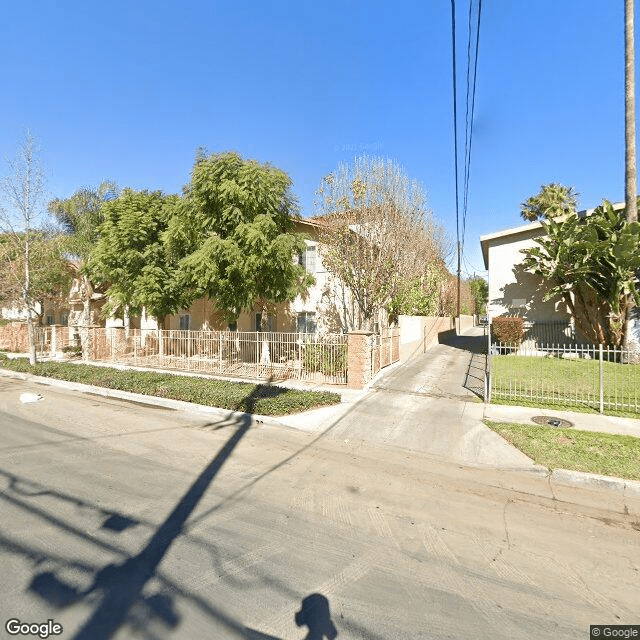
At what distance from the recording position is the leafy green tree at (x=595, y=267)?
1277 cm

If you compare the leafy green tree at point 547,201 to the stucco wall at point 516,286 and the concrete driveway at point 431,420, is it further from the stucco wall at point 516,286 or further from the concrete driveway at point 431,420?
the concrete driveway at point 431,420

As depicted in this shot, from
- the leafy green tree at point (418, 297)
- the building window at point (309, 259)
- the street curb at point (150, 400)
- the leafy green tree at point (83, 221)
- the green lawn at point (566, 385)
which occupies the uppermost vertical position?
the leafy green tree at point (83, 221)

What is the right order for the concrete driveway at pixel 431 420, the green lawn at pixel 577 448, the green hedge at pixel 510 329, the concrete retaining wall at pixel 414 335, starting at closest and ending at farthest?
the green lawn at pixel 577 448 < the concrete driveway at pixel 431 420 < the green hedge at pixel 510 329 < the concrete retaining wall at pixel 414 335

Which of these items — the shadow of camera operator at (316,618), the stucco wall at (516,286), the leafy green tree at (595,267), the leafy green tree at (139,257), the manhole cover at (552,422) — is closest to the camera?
the shadow of camera operator at (316,618)

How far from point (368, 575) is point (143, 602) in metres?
1.88

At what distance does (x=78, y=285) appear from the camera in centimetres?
2758

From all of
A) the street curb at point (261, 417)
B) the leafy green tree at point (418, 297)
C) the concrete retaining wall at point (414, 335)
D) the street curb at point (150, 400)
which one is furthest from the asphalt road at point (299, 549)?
the leafy green tree at point (418, 297)

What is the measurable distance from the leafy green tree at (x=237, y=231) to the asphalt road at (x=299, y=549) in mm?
7612

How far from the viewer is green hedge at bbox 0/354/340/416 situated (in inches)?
355

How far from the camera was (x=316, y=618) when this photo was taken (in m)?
2.71

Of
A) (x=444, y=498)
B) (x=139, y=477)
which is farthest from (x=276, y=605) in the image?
(x=139, y=477)

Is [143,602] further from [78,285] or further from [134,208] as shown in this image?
[78,285]

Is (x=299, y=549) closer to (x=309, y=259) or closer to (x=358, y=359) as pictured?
→ (x=358, y=359)

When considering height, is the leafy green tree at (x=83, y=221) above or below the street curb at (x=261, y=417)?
above
